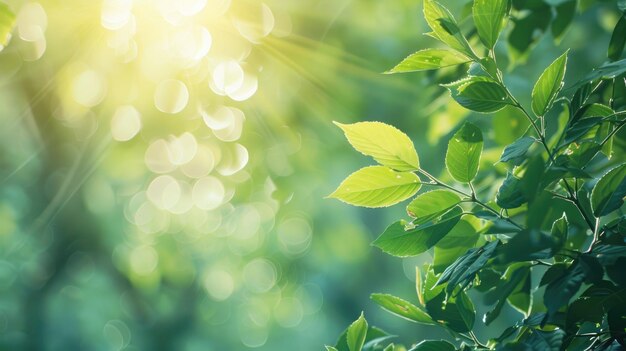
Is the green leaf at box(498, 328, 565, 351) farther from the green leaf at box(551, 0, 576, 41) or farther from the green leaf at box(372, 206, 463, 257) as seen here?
the green leaf at box(551, 0, 576, 41)

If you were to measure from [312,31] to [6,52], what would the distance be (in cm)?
164

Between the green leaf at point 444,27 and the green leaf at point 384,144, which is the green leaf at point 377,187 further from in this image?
the green leaf at point 444,27

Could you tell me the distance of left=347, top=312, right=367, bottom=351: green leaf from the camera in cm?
70

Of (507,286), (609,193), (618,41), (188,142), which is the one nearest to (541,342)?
(507,286)

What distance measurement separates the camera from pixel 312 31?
104 inches

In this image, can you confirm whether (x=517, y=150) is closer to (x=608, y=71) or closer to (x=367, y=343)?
(x=608, y=71)

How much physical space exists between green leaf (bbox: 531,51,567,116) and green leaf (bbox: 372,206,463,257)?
0.15m

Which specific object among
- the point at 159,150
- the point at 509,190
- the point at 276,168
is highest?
the point at 509,190

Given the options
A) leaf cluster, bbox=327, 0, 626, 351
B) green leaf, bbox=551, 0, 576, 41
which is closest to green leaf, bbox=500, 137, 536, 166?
leaf cluster, bbox=327, 0, 626, 351

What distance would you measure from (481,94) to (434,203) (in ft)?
0.43

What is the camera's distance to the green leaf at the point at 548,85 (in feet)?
2.07

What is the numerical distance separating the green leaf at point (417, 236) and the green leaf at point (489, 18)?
0.20 meters

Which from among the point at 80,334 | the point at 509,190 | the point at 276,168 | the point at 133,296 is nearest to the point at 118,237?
the point at 133,296

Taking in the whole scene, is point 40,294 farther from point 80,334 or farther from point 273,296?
point 273,296
